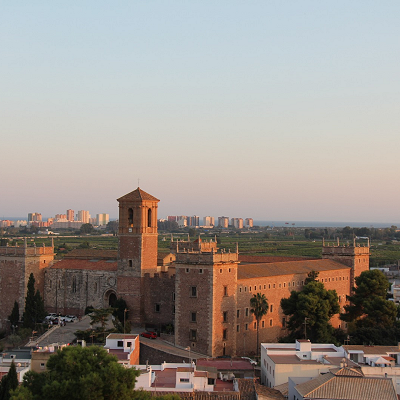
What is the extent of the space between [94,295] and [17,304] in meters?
6.07

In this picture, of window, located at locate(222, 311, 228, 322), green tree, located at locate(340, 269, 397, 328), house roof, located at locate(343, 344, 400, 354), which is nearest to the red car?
window, located at locate(222, 311, 228, 322)

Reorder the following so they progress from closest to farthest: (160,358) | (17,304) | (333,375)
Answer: (333,375) → (160,358) → (17,304)

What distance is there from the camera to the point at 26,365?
121ft

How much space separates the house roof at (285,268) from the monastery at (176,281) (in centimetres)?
10

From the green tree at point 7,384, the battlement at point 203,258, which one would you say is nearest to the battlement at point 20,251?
the battlement at point 203,258

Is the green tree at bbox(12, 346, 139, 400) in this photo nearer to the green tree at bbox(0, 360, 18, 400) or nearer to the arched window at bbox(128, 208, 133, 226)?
the green tree at bbox(0, 360, 18, 400)

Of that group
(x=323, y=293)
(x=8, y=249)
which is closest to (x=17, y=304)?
(x=8, y=249)

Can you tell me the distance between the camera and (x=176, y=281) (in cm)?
4516

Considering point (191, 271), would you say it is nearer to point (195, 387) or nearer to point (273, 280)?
point (273, 280)

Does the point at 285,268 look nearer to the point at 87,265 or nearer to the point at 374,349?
the point at 374,349

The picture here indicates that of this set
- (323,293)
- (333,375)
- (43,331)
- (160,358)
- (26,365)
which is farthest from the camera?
(43,331)

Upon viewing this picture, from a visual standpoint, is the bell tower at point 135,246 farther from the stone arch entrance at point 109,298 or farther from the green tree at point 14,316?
the green tree at point 14,316

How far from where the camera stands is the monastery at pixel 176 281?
44.2 meters

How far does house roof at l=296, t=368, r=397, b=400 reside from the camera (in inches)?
1233
